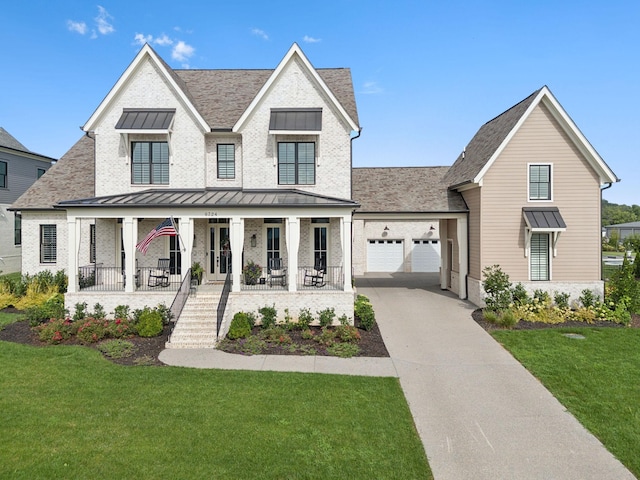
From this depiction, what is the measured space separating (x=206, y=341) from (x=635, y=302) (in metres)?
17.4

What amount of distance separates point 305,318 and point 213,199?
598 centimetres

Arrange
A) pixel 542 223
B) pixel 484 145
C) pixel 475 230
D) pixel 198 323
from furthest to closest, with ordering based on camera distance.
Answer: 1. pixel 484 145
2. pixel 475 230
3. pixel 542 223
4. pixel 198 323

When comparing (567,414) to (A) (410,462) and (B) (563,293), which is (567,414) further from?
(B) (563,293)

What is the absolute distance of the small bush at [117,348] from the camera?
11.6 meters

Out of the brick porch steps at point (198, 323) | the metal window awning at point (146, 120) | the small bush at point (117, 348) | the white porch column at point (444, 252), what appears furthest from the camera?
the white porch column at point (444, 252)

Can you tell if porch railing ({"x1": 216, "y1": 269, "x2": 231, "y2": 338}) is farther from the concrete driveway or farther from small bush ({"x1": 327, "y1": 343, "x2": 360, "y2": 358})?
the concrete driveway

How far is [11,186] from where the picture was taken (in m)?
28.7

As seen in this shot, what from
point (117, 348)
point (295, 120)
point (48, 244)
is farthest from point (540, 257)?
point (48, 244)

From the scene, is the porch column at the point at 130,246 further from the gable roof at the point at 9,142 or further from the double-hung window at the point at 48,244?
the gable roof at the point at 9,142

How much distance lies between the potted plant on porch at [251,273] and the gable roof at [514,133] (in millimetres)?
10402

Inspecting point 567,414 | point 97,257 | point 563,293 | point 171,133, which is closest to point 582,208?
point 563,293

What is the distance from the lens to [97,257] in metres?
17.2

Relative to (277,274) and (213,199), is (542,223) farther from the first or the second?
(213,199)

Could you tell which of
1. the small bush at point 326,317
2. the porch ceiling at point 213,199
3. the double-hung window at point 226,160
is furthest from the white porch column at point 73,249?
the small bush at point 326,317
